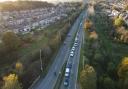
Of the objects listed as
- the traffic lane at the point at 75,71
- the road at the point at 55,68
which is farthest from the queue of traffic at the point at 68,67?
the road at the point at 55,68

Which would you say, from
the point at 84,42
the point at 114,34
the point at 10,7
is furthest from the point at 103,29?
Answer: the point at 10,7

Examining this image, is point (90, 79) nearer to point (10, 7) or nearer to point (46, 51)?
point (46, 51)

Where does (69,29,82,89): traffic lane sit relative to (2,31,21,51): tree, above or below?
below

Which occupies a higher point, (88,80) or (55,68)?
(88,80)

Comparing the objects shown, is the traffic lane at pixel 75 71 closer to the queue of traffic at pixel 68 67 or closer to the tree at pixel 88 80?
the queue of traffic at pixel 68 67

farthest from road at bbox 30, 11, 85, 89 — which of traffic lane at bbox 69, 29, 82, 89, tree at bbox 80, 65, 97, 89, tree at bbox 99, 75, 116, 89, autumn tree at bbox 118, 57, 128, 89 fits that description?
autumn tree at bbox 118, 57, 128, 89

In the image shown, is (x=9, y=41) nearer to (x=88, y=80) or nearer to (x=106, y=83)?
(x=88, y=80)

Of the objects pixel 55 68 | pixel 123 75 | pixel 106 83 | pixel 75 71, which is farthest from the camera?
pixel 55 68

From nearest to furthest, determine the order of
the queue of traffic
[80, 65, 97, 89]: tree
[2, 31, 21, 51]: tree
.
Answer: [80, 65, 97, 89]: tree
the queue of traffic
[2, 31, 21, 51]: tree

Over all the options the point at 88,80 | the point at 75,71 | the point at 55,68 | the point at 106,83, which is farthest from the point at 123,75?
the point at 55,68

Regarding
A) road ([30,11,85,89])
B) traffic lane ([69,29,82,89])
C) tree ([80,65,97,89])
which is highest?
tree ([80,65,97,89])

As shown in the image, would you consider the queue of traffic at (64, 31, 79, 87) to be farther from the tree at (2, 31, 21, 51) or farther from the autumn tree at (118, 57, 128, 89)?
the tree at (2, 31, 21, 51)
